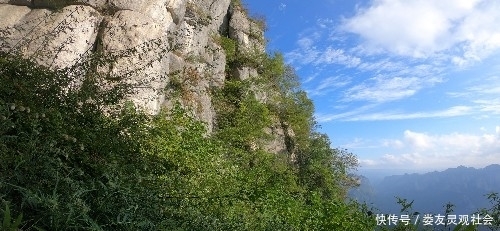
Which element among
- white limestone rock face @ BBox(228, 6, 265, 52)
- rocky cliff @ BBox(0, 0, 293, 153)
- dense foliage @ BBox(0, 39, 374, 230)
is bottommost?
dense foliage @ BBox(0, 39, 374, 230)

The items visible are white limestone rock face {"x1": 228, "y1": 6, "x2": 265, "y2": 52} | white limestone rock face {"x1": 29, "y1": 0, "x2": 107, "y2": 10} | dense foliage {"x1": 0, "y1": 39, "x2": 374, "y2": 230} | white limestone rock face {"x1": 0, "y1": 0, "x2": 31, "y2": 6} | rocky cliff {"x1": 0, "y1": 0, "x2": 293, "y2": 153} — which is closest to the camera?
dense foliage {"x1": 0, "y1": 39, "x2": 374, "y2": 230}

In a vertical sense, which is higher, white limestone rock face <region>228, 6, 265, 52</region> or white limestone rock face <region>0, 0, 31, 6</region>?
white limestone rock face <region>228, 6, 265, 52</region>

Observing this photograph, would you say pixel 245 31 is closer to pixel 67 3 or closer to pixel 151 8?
Answer: pixel 151 8

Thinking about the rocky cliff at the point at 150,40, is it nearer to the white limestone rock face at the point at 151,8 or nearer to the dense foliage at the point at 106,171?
the white limestone rock face at the point at 151,8

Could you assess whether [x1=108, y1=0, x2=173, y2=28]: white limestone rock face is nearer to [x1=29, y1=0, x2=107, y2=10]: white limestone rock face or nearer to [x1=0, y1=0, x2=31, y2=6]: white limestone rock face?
[x1=29, y1=0, x2=107, y2=10]: white limestone rock face

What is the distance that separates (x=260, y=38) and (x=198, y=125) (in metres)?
18.4

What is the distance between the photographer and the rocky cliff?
8.09 metres

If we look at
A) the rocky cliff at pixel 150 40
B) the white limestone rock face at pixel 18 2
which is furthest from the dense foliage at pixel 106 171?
the white limestone rock face at pixel 18 2

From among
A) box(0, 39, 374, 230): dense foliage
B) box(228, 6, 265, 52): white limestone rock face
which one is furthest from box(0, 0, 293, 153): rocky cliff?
box(0, 39, 374, 230): dense foliage

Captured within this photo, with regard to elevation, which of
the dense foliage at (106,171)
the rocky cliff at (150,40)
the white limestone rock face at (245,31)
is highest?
the white limestone rock face at (245,31)

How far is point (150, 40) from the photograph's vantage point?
718 centimetres

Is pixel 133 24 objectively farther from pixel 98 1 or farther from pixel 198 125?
pixel 198 125

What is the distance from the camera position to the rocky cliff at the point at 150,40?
809 centimetres

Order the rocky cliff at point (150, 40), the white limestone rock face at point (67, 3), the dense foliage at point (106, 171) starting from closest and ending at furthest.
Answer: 1. the dense foliage at point (106, 171)
2. the rocky cliff at point (150, 40)
3. the white limestone rock face at point (67, 3)
